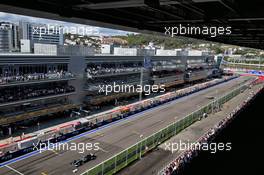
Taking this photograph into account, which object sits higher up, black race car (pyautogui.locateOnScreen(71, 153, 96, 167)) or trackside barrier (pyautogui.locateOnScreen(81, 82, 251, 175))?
trackside barrier (pyautogui.locateOnScreen(81, 82, 251, 175))

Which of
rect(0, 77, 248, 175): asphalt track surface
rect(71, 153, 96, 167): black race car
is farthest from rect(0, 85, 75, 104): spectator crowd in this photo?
rect(71, 153, 96, 167): black race car

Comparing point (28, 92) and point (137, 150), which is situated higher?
point (28, 92)

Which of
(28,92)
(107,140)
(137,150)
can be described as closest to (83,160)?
(137,150)

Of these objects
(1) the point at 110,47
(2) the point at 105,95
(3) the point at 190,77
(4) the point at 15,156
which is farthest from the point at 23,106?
(3) the point at 190,77

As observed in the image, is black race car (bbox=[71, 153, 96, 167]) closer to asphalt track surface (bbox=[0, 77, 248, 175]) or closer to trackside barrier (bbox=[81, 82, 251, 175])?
asphalt track surface (bbox=[0, 77, 248, 175])

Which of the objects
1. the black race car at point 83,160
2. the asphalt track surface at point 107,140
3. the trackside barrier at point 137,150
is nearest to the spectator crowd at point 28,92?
the asphalt track surface at point 107,140

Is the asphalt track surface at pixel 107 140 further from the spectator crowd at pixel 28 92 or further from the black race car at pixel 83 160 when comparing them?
the spectator crowd at pixel 28 92

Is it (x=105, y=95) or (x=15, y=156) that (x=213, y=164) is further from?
(x=105, y=95)

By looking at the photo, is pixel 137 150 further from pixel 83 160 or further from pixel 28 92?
pixel 28 92
